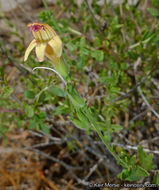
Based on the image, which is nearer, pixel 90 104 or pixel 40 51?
pixel 40 51

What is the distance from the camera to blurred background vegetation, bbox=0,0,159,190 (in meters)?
1.40

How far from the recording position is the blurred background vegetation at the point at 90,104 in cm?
140

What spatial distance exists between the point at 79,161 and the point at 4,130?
695 mm

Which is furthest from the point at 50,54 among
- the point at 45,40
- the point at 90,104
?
the point at 90,104

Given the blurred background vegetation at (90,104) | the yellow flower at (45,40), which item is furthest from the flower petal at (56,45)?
the blurred background vegetation at (90,104)

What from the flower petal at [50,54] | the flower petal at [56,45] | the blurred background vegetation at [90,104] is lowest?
the blurred background vegetation at [90,104]

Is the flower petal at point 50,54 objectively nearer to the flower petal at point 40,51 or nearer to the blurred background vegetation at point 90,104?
the flower petal at point 40,51

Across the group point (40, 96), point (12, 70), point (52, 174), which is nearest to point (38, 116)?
point (40, 96)

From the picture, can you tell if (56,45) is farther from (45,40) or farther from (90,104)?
(90,104)

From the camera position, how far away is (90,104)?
1.48 m

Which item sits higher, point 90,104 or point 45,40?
point 45,40

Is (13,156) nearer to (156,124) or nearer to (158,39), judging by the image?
(156,124)

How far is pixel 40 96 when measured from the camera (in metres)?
1.29

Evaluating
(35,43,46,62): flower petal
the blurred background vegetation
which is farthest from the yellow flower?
the blurred background vegetation
